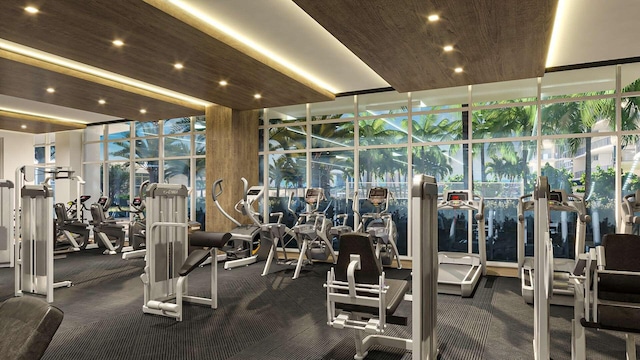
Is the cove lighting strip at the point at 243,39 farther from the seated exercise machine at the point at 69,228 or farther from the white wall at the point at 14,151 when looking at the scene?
the white wall at the point at 14,151

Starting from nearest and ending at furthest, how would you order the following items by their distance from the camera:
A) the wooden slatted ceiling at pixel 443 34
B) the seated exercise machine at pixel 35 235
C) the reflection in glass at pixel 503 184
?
the wooden slatted ceiling at pixel 443 34, the seated exercise machine at pixel 35 235, the reflection in glass at pixel 503 184

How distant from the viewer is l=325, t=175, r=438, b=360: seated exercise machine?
2.63 m

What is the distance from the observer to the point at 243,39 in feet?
17.8

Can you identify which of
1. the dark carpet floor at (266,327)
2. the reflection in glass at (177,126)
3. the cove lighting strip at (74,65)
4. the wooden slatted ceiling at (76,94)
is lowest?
the dark carpet floor at (266,327)

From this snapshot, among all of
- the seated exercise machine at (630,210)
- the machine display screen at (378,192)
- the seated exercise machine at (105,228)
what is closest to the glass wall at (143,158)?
the seated exercise machine at (105,228)

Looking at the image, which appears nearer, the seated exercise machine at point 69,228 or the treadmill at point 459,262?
the treadmill at point 459,262

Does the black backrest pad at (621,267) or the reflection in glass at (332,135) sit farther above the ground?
the reflection in glass at (332,135)

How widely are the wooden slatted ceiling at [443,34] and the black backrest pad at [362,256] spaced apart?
2116 mm

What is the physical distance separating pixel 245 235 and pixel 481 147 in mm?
4399

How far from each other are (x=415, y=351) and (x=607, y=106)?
19.5ft

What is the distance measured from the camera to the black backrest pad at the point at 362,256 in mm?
3359

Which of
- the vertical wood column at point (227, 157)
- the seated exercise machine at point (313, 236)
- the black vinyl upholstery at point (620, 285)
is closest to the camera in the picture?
the black vinyl upholstery at point (620, 285)

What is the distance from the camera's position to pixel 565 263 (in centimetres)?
591

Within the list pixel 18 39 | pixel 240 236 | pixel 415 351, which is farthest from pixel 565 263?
pixel 18 39
